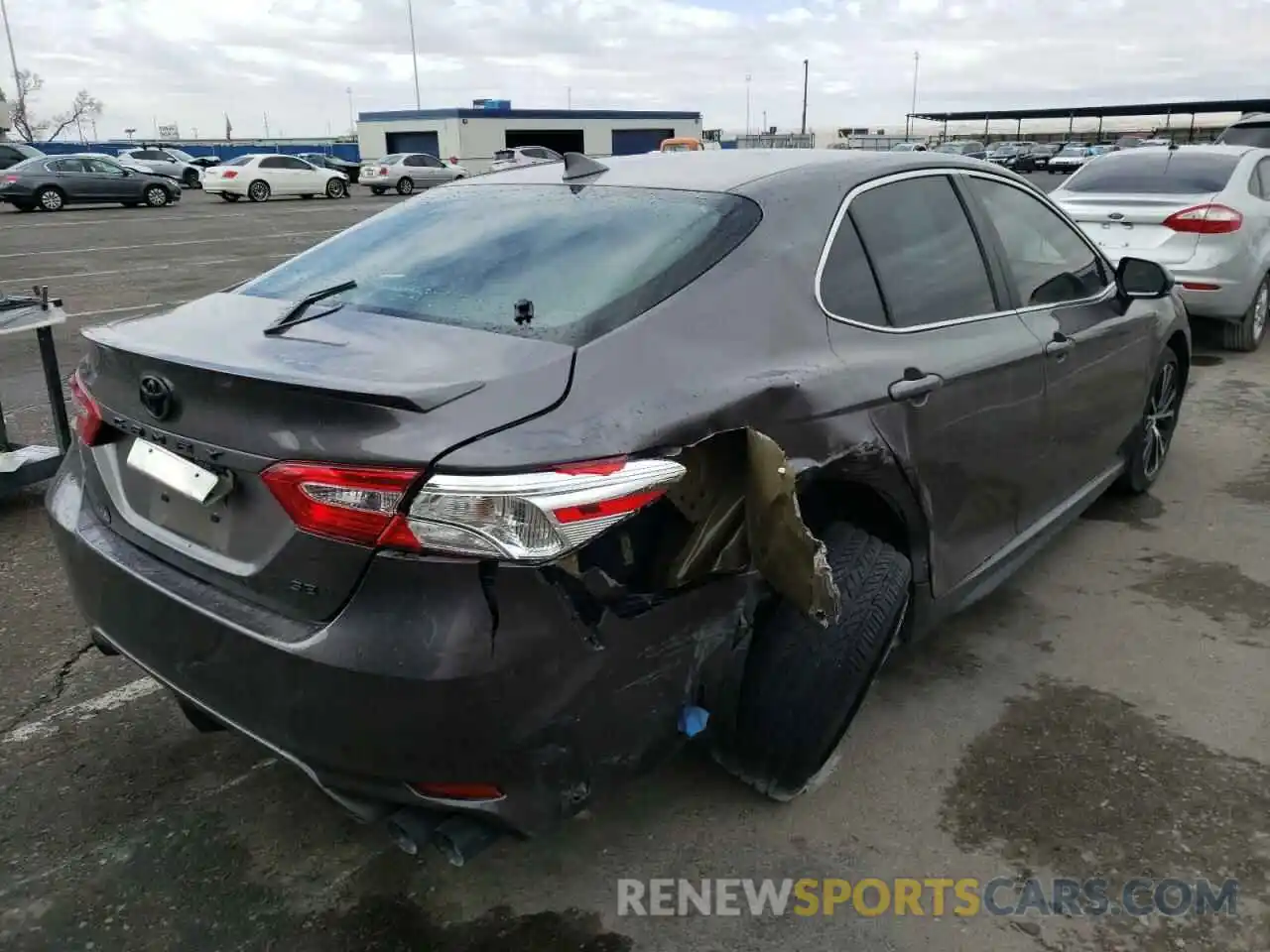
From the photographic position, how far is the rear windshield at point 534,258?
241 centimetres

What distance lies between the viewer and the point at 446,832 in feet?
6.88

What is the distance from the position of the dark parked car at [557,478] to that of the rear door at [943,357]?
1cm

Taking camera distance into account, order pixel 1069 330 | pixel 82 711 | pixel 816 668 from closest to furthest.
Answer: pixel 816 668 → pixel 82 711 → pixel 1069 330

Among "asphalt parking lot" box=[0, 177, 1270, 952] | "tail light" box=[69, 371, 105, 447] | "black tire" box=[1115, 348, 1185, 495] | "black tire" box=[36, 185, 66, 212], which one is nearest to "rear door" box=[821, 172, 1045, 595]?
"asphalt parking lot" box=[0, 177, 1270, 952]

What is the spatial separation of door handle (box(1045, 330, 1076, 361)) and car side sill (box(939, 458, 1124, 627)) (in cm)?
59

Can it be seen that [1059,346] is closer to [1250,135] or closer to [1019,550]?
[1019,550]

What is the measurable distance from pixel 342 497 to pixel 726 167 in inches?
65.3

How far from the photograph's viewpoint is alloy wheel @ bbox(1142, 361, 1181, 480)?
4.82 metres

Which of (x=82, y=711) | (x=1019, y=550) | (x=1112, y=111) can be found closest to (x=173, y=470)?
(x=82, y=711)

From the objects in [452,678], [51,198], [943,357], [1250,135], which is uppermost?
[1250,135]

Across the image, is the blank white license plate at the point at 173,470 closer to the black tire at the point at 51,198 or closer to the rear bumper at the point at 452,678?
the rear bumper at the point at 452,678

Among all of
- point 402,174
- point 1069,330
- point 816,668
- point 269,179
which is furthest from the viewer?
point 402,174

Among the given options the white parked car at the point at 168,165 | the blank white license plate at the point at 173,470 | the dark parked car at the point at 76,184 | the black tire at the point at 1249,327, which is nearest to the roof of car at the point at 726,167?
the blank white license plate at the point at 173,470

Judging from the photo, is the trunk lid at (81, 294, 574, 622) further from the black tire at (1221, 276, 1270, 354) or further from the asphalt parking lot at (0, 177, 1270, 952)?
the black tire at (1221, 276, 1270, 354)
